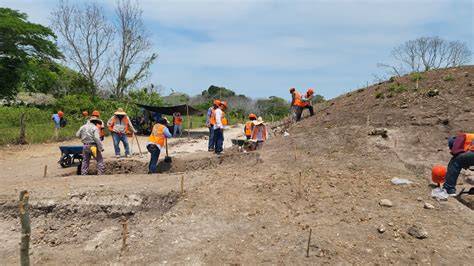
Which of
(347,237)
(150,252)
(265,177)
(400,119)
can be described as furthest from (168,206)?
(400,119)

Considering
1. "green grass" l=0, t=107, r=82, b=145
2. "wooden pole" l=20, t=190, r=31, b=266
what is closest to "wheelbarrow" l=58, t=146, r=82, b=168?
"green grass" l=0, t=107, r=82, b=145

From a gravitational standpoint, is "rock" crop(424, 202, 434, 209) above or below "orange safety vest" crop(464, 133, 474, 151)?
below

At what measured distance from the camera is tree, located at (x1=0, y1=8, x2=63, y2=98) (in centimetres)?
1988

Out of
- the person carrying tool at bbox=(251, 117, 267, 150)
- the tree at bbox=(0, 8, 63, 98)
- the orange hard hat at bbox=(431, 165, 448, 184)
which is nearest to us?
the orange hard hat at bbox=(431, 165, 448, 184)

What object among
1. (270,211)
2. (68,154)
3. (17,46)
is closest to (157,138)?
(68,154)

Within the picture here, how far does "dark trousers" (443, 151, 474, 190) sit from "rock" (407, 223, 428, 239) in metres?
1.32

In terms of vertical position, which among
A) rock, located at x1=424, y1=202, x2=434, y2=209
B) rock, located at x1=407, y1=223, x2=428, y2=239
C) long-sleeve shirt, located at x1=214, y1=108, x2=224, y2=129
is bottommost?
rock, located at x1=407, y1=223, x2=428, y2=239

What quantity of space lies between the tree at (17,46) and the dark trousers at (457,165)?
20579mm

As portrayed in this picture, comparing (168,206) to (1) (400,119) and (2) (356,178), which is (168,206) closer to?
(2) (356,178)

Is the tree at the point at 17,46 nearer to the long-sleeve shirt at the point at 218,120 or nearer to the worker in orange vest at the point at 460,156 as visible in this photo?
the long-sleeve shirt at the point at 218,120

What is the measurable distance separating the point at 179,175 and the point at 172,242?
9.16 feet

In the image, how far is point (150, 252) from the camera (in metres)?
5.16

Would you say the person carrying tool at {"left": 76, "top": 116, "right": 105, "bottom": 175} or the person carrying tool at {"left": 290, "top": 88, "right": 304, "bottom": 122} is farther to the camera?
the person carrying tool at {"left": 290, "top": 88, "right": 304, "bottom": 122}

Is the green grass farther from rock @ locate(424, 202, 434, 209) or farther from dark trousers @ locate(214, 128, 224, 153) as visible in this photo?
rock @ locate(424, 202, 434, 209)
